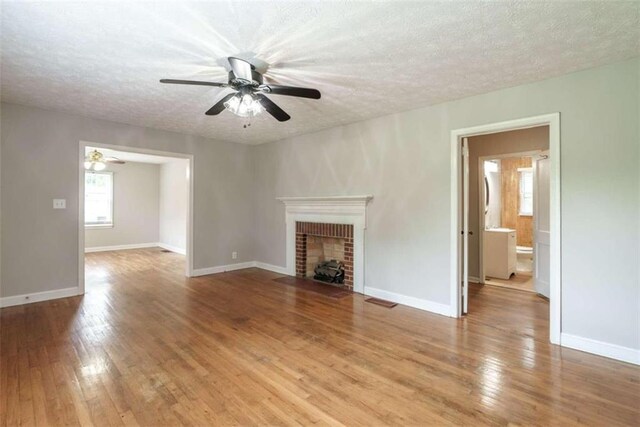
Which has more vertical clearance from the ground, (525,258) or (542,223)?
(542,223)

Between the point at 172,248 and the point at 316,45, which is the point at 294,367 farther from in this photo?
the point at 172,248

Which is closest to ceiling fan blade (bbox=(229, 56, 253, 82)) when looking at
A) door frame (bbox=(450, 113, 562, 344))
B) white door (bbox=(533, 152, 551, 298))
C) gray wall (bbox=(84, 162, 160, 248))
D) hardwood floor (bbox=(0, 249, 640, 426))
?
hardwood floor (bbox=(0, 249, 640, 426))

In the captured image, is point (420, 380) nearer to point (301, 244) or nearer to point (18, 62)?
point (301, 244)

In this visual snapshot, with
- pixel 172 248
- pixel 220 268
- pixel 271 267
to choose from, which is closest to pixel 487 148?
pixel 271 267

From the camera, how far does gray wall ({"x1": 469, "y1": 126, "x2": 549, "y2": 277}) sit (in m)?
4.67

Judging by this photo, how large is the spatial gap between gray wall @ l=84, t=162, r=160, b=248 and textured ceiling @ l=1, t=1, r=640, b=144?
5.48 meters

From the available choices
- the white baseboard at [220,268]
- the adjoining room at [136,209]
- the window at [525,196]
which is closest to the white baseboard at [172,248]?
the adjoining room at [136,209]

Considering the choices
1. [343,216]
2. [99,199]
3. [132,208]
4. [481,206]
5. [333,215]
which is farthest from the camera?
[132,208]

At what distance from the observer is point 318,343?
2859 millimetres

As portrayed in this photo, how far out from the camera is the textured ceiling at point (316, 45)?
6.36 feet

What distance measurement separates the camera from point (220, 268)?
5.81 meters

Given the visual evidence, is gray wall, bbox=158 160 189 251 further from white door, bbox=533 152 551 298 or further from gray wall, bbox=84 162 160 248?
white door, bbox=533 152 551 298

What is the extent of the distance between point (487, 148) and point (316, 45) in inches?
153

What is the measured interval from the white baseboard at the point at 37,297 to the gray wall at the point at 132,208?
4.67 m
